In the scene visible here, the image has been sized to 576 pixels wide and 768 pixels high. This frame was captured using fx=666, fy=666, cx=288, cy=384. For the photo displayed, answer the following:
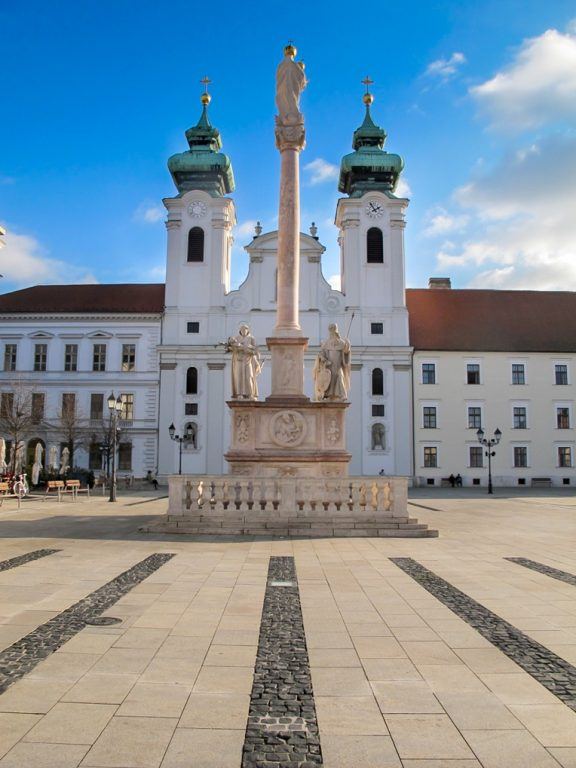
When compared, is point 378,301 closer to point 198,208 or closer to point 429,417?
point 429,417

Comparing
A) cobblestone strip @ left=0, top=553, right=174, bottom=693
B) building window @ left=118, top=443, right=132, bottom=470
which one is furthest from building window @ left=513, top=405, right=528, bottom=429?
cobblestone strip @ left=0, top=553, right=174, bottom=693

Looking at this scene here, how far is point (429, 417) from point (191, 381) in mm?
16746

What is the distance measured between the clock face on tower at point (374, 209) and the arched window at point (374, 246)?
0.94 metres

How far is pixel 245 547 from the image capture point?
40.0ft

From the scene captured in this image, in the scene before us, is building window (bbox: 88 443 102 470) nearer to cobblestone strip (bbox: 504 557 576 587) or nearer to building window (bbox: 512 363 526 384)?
building window (bbox: 512 363 526 384)

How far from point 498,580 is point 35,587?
20.0 ft

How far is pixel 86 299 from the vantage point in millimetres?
50094

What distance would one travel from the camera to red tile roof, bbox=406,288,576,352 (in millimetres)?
47531

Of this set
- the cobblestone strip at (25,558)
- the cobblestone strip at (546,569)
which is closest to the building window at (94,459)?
the cobblestone strip at (25,558)

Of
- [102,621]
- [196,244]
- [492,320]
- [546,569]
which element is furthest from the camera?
[492,320]

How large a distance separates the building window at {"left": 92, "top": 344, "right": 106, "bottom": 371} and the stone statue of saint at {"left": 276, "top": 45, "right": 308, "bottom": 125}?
30897mm

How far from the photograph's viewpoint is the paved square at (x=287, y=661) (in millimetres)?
3805

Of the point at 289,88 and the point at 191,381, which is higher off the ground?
the point at 289,88

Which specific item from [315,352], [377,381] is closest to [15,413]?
[315,352]
